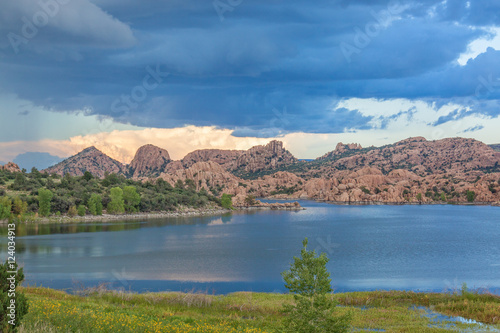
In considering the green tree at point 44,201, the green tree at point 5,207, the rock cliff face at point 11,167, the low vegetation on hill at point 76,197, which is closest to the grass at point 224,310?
the green tree at point 5,207

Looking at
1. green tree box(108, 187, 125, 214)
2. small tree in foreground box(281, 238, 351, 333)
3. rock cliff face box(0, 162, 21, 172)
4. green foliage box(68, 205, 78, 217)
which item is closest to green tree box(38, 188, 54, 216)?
green foliage box(68, 205, 78, 217)

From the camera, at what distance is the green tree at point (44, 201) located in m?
95.6

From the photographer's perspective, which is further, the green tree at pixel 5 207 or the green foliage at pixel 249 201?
the green foliage at pixel 249 201

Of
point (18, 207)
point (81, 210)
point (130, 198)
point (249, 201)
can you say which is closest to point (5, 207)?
point (18, 207)

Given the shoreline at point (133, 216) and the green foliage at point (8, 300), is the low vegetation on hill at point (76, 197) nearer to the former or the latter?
the shoreline at point (133, 216)

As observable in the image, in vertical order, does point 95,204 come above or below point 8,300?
below

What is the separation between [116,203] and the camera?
115 metres

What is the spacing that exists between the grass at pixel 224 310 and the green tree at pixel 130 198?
97924 mm

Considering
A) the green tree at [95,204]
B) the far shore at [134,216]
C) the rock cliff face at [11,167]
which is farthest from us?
the rock cliff face at [11,167]

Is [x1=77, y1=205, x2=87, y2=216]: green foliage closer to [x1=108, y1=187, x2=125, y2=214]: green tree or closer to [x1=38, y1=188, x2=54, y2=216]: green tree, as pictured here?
[x1=38, y1=188, x2=54, y2=216]: green tree

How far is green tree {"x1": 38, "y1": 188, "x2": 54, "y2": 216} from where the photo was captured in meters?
95.6

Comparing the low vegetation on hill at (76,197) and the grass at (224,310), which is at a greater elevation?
the low vegetation on hill at (76,197)

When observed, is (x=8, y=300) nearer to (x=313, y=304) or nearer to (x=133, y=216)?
(x=313, y=304)

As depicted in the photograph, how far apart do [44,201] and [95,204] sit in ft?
48.6
